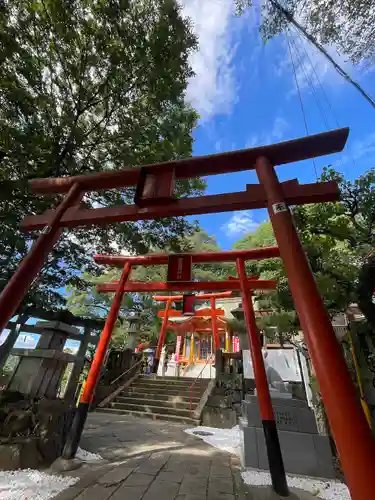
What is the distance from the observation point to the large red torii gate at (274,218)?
1512 mm

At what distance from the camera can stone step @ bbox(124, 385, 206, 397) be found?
33.8ft

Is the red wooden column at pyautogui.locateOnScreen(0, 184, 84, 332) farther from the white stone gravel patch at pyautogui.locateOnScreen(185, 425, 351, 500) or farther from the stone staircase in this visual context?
the stone staircase

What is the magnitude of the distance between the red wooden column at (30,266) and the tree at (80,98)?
2.06 m

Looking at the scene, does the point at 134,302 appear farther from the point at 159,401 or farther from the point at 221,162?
the point at 221,162

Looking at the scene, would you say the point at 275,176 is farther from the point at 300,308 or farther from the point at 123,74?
the point at 123,74

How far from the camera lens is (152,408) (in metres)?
9.52

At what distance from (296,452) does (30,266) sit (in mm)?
5311

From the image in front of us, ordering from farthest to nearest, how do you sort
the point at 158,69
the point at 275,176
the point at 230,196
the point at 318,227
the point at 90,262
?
the point at 90,262 → the point at 158,69 → the point at 318,227 → the point at 230,196 → the point at 275,176

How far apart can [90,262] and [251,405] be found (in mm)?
6195

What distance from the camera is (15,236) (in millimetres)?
5980

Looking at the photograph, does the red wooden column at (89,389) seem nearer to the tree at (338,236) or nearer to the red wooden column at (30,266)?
the red wooden column at (30,266)

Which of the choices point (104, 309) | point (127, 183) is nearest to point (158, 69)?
point (127, 183)

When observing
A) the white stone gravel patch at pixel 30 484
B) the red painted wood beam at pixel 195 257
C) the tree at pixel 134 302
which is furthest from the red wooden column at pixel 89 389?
the tree at pixel 134 302

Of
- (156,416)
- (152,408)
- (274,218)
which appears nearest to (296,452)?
(274,218)
